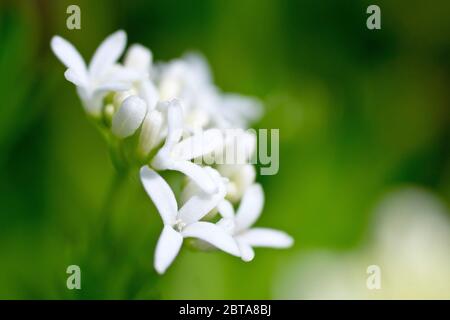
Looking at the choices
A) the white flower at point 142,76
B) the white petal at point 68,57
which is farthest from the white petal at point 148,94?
the white petal at point 68,57

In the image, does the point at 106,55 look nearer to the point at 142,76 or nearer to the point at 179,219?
the point at 142,76

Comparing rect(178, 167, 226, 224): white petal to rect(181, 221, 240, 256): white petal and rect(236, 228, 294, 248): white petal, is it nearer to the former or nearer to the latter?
rect(181, 221, 240, 256): white petal

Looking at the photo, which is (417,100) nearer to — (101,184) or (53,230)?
(101,184)

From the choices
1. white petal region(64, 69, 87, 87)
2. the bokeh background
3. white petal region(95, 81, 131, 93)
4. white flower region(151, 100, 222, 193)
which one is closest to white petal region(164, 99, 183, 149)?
white flower region(151, 100, 222, 193)

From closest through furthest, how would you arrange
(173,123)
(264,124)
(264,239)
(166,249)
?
(166,249), (173,123), (264,239), (264,124)

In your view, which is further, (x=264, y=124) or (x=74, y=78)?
(x=264, y=124)

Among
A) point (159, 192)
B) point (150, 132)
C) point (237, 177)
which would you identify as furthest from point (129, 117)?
point (237, 177)

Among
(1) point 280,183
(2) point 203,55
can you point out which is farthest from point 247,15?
(1) point 280,183

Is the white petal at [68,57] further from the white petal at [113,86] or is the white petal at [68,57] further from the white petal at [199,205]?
the white petal at [199,205]
